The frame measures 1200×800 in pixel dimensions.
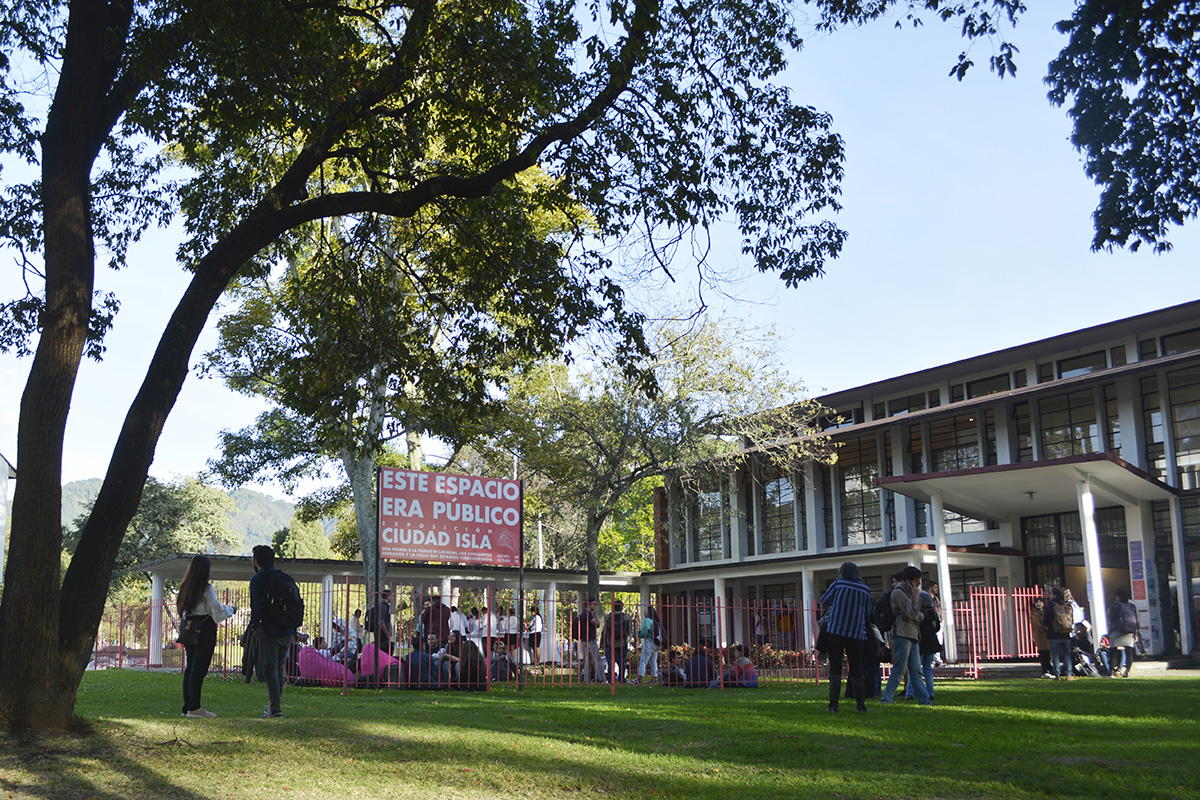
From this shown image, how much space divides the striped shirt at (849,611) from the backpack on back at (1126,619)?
37.1ft

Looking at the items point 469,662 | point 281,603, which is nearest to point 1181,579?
point 469,662

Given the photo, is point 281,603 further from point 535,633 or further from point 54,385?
point 535,633

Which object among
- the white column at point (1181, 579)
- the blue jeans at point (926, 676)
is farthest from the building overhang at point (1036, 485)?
the blue jeans at point (926, 676)

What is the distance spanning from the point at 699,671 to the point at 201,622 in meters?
9.72

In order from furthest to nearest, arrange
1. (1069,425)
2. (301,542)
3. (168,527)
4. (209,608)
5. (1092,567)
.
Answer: (301,542)
(168,527)
(1069,425)
(1092,567)
(209,608)

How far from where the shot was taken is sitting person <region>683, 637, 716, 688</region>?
1689 centimetres

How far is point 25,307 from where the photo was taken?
11453 mm

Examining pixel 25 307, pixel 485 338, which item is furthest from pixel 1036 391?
pixel 25 307

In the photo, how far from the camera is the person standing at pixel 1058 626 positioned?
1642 centimetres

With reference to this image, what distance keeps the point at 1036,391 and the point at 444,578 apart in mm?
19070

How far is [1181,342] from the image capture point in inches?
978

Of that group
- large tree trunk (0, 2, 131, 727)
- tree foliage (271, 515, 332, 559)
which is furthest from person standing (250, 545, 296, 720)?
tree foliage (271, 515, 332, 559)

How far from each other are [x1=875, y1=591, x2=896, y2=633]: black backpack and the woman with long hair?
7.67 m

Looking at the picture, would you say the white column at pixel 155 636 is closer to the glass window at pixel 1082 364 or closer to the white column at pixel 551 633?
the white column at pixel 551 633
